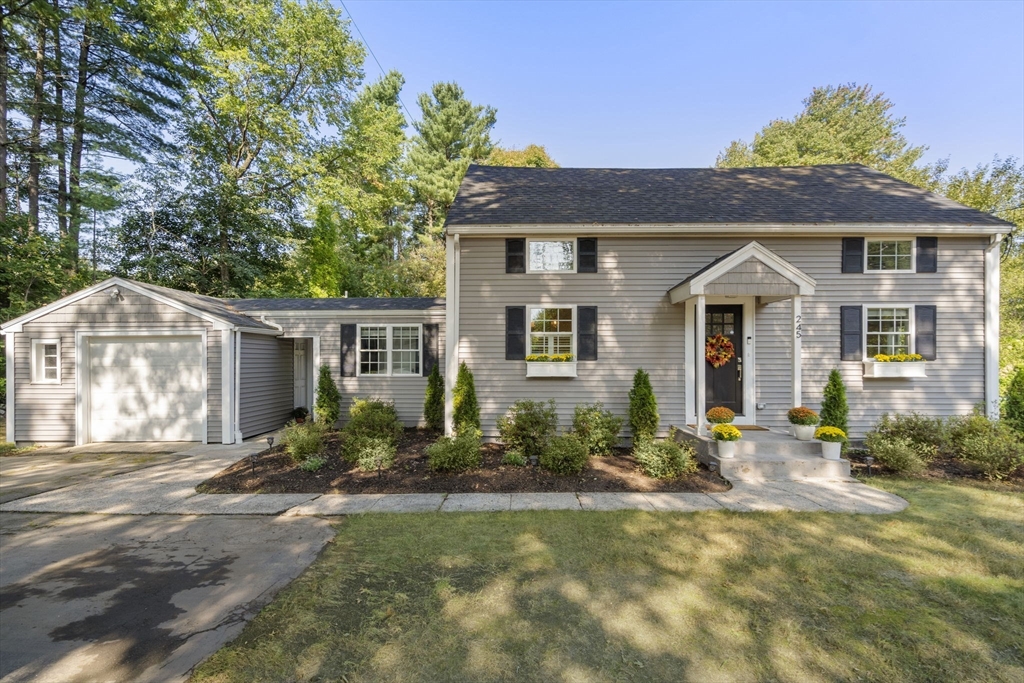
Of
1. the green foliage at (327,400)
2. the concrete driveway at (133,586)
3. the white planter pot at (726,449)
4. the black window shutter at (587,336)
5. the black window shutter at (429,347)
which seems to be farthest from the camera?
the black window shutter at (429,347)

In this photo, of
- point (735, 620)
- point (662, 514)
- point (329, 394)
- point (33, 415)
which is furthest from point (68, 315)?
point (735, 620)

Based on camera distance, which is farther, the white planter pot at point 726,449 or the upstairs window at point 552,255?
the upstairs window at point 552,255

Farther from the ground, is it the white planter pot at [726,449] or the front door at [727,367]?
the front door at [727,367]

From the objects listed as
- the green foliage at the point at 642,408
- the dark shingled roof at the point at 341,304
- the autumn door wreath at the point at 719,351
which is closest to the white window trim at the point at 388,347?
the dark shingled roof at the point at 341,304

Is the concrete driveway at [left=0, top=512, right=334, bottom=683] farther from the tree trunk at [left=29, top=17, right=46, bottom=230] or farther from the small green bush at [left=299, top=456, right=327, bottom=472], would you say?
the tree trunk at [left=29, top=17, right=46, bottom=230]

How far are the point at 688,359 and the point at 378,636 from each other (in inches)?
282

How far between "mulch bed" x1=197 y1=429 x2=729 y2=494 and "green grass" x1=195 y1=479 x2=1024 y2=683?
1.22 m

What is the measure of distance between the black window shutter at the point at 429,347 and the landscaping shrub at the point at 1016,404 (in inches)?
434

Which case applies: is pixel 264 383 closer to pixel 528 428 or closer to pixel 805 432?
pixel 528 428

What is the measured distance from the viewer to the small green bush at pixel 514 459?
21.7ft

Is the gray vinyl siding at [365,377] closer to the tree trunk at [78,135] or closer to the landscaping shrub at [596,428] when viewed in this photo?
the landscaping shrub at [596,428]

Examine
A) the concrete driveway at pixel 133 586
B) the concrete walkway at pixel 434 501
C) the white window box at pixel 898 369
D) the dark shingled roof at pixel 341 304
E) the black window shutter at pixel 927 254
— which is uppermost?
the black window shutter at pixel 927 254

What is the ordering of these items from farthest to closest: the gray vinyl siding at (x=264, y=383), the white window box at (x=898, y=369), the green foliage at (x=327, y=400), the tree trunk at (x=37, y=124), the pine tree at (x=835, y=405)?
1. the tree trunk at (x=37, y=124)
2. the green foliage at (x=327, y=400)
3. the gray vinyl siding at (x=264, y=383)
4. the white window box at (x=898, y=369)
5. the pine tree at (x=835, y=405)

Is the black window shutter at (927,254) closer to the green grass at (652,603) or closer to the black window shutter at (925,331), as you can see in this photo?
the black window shutter at (925,331)
